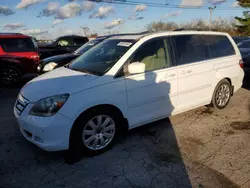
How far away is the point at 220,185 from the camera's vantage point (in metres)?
2.81

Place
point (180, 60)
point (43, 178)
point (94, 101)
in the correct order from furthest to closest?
point (180, 60) → point (94, 101) → point (43, 178)

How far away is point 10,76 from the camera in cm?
827

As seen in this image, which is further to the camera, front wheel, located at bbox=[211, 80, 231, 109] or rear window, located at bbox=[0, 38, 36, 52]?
rear window, located at bbox=[0, 38, 36, 52]

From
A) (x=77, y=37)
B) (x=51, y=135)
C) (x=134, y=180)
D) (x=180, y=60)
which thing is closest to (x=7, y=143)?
(x=51, y=135)

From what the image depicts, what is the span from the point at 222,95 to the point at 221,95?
0.13ft

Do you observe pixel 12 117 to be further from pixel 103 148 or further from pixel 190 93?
pixel 190 93

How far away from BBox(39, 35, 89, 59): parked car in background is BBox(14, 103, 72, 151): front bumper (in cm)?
897

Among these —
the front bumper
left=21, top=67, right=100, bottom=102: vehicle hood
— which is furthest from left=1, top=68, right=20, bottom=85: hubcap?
the front bumper

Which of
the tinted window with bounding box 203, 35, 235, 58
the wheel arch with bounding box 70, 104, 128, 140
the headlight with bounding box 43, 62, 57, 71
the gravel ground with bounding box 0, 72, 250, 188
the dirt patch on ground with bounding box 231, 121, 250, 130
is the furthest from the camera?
the headlight with bounding box 43, 62, 57, 71

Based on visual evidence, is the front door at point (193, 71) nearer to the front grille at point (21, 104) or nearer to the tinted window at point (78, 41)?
the front grille at point (21, 104)

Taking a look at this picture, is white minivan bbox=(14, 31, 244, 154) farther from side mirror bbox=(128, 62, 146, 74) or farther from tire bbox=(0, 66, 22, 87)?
tire bbox=(0, 66, 22, 87)

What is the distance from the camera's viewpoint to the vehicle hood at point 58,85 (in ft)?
10.5

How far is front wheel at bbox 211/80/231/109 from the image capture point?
5049 millimetres

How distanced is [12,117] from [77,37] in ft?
28.9
